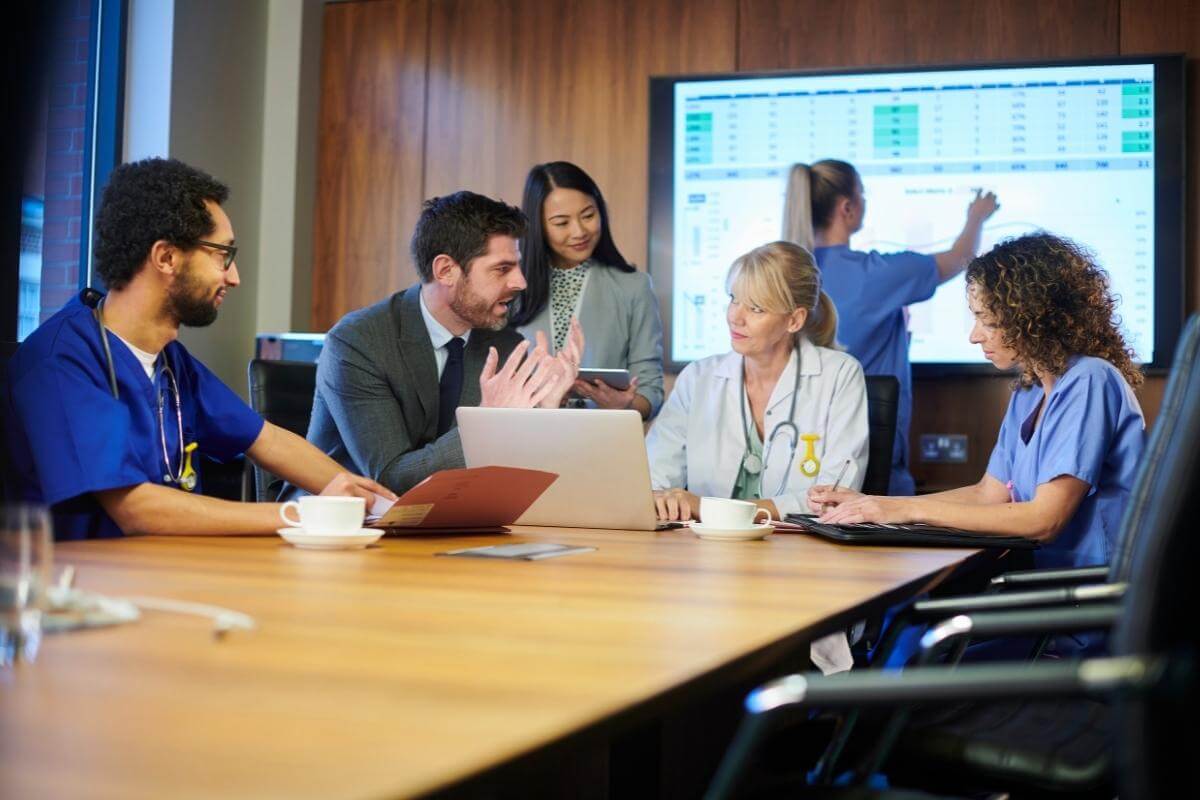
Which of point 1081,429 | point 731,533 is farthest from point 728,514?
point 1081,429

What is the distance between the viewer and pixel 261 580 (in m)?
1.30

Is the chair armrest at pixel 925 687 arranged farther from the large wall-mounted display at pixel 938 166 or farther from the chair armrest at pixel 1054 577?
the large wall-mounted display at pixel 938 166

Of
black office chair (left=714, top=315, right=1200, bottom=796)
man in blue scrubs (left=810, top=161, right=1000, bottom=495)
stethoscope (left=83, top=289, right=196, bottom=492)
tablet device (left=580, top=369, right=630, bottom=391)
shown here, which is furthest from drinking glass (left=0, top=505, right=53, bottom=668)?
man in blue scrubs (left=810, top=161, right=1000, bottom=495)

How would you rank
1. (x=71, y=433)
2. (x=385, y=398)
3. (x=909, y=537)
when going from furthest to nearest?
(x=385, y=398), (x=909, y=537), (x=71, y=433)

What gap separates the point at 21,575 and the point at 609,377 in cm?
235

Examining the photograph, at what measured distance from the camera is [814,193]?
4312 millimetres

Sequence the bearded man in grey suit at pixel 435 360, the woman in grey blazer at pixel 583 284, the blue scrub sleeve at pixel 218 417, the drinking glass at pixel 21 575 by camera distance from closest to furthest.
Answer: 1. the drinking glass at pixel 21 575
2. the blue scrub sleeve at pixel 218 417
3. the bearded man in grey suit at pixel 435 360
4. the woman in grey blazer at pixel 583 284

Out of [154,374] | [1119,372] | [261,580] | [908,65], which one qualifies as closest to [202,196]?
[154,374]

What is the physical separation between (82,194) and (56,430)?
2.74 meters

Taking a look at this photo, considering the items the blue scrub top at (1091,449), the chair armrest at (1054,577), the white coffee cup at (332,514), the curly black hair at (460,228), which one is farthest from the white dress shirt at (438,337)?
the chair armrest at (1054,577)

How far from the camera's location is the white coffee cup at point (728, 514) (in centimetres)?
208

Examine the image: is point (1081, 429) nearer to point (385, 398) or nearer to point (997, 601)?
point (997, 601)

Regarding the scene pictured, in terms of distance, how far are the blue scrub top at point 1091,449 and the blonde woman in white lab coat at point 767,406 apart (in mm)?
592

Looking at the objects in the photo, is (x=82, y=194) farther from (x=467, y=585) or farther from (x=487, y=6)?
(x=467, y=585)
